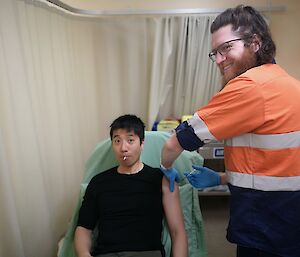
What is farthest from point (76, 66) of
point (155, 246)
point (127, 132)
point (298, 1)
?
point (298, 1)

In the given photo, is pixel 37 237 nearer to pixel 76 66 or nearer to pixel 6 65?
pixel 6 65

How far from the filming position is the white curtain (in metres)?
1.52

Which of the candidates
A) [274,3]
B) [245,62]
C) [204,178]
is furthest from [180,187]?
[274,3]

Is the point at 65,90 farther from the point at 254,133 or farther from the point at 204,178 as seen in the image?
the point at 254,133

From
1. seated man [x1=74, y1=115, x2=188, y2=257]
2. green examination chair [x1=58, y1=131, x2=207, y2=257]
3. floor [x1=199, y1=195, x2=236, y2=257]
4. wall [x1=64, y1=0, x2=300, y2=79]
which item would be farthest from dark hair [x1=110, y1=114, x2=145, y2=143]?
wall [x1=64, y1=0, x2=300, y2=79]

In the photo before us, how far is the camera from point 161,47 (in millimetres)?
2547

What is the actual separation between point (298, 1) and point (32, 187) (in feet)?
9.11

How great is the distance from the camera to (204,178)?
136cm

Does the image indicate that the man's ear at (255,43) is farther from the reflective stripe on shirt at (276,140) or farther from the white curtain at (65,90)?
the white curtain at (65,90)

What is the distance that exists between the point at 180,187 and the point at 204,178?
265 mm

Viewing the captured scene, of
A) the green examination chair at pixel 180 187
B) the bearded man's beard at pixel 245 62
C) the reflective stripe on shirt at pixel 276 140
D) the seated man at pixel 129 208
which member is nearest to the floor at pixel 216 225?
the green examination chair at pixel 180 187

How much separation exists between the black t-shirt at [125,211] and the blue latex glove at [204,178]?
0.22m

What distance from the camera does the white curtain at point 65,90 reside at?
1516mm

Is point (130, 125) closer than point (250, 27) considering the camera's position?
No
